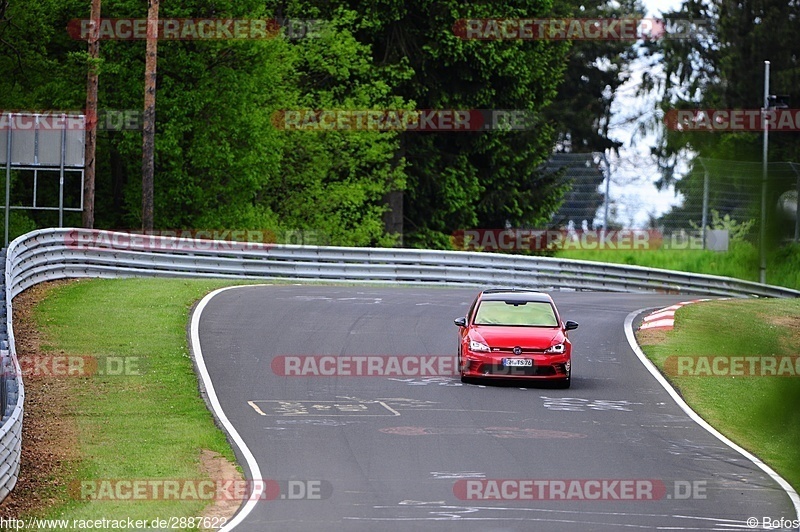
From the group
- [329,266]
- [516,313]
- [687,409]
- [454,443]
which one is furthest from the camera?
[329,266]

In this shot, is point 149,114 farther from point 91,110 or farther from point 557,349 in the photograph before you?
point 557,349

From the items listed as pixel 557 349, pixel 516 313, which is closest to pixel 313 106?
pixel 516 313

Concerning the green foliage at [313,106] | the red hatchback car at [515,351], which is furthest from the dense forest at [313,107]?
the red hatchback car at [515,351]

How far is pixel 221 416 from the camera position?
16.6 meters

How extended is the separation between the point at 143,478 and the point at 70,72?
31328 millimetres

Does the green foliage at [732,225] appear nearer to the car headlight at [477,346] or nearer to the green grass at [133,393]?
the green grass at [133,393]

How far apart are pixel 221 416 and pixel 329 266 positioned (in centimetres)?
1760

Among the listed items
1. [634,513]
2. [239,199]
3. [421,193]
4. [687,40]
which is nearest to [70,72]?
[239,199]

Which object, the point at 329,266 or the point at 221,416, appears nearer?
the point at 221,416

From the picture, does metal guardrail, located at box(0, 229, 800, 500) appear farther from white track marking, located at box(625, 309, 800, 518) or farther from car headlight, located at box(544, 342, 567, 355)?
car headlight, located at box(544, 342, 567, 355)

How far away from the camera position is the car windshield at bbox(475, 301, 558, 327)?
19.9 metres

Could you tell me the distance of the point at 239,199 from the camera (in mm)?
43375

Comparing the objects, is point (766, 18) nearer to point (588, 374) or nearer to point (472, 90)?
point (588, 374)

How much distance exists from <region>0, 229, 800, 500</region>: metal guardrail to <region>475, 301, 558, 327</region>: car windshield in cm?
1191
